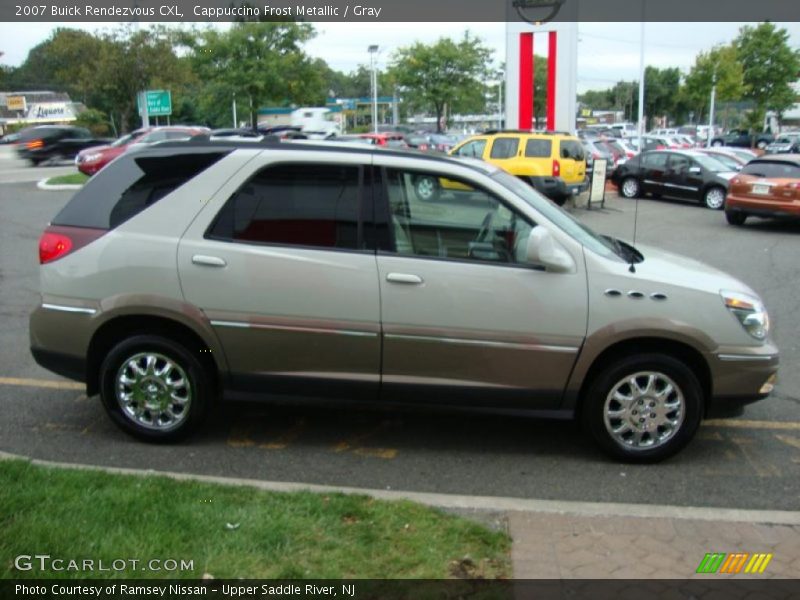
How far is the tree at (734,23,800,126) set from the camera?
42.0 metres

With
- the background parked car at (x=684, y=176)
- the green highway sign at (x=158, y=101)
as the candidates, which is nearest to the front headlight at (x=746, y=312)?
the background parked car at (x=684, y=176)

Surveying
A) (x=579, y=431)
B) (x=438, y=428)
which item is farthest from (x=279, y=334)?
(x=579, y=431)

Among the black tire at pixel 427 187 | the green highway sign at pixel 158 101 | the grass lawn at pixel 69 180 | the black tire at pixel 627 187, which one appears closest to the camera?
the black tire at pixel 427 187

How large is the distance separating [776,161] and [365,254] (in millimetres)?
14696

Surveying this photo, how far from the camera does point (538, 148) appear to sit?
63.1 ft

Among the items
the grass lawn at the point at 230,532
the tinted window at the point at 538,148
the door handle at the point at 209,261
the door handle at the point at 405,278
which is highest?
the tinted window at the point at 538,148

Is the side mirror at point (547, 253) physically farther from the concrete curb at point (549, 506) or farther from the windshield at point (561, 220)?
the concrete curb at point (549, 506)

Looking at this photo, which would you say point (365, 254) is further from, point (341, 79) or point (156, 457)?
point (341, 79)

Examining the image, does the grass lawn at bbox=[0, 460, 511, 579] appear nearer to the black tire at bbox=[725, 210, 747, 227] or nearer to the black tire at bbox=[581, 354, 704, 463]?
the black tire at bbox=[581, 354, 704, 463]

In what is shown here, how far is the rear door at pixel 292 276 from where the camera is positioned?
4668 millimetres

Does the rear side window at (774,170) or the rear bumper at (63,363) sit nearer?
the rear bumper at (63,363)

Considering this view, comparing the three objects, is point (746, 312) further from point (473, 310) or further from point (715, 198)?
point (715, 198)

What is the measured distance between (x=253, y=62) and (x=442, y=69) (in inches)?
750

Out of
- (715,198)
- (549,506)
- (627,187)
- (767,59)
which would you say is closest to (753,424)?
(549,506)
